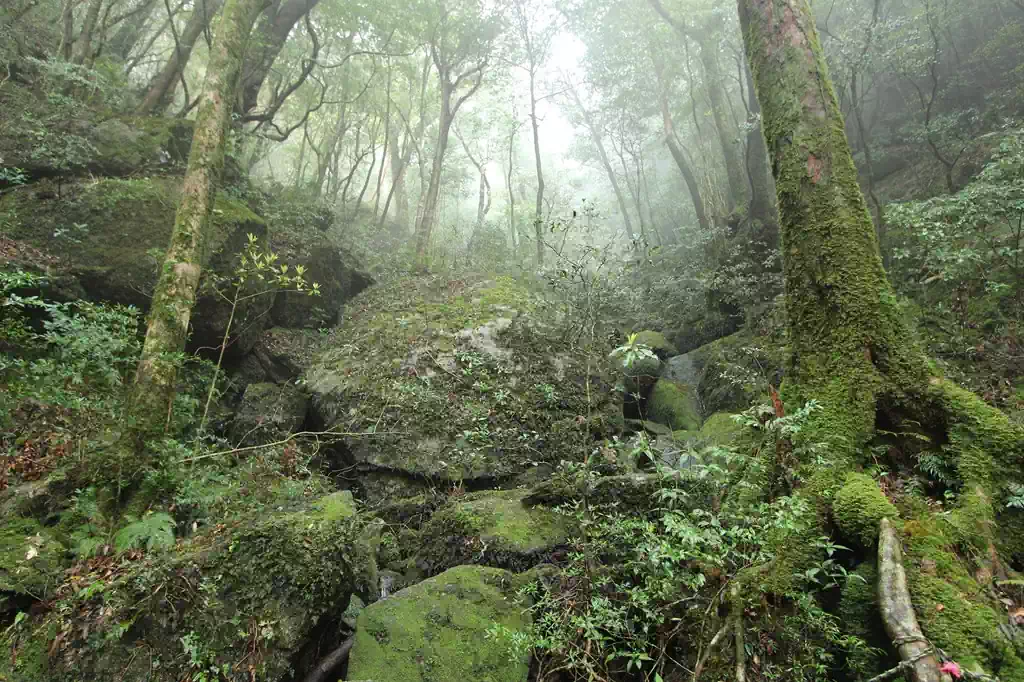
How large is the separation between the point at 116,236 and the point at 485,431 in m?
5.88

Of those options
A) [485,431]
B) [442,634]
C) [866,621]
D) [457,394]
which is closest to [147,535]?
[442,634]

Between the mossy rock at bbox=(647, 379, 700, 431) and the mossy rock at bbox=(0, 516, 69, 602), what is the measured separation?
8.10 metres

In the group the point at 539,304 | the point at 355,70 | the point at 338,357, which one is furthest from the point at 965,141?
the point at 355,70

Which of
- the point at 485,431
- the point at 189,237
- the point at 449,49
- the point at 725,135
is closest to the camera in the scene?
the point at 189,237

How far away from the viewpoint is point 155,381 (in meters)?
4.71

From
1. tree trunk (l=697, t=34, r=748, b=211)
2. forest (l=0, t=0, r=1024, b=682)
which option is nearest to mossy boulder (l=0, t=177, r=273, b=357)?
forest (l=0, t=0, r=1024, b=682)

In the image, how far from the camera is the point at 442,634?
147 inches

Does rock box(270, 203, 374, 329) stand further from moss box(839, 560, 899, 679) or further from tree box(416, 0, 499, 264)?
moss box(839, 560, 899, 679)

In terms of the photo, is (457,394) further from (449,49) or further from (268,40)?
(449,49)

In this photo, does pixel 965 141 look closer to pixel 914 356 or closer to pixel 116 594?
pixel 914 356

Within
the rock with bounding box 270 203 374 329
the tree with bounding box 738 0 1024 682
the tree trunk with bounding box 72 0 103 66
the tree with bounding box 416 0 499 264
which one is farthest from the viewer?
the tree with bounding box 416 0 499 264

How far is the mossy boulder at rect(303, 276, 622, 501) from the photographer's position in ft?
22.8

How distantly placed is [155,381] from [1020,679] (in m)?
6.13

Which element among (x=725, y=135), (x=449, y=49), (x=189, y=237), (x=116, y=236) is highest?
(x=449, y=49)
